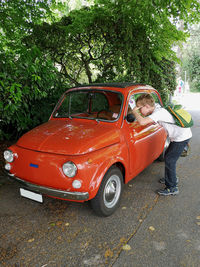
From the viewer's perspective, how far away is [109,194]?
10.3 feet

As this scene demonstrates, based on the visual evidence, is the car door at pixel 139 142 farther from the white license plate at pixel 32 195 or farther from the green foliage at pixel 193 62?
the green foliage at pixel 193 62

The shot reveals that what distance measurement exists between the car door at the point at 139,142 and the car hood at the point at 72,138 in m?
0.35

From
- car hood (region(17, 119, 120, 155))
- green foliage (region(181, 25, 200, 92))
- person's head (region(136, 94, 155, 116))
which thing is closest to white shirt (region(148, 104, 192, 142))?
person's head (region(136, 94, 155, 116))

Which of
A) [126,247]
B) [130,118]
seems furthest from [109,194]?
[130,118]

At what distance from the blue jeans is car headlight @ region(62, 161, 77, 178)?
189 centimetres

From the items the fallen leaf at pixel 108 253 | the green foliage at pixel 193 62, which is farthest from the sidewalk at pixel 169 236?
the green foliage at pixel 193 62

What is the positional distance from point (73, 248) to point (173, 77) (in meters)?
11.6

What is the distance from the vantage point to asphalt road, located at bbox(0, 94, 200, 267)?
2416 millimetres

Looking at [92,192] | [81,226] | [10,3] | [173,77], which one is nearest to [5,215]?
[81,226]

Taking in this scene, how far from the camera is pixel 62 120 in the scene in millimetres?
3859

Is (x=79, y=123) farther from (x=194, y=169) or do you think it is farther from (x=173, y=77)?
(x=173, y=77)

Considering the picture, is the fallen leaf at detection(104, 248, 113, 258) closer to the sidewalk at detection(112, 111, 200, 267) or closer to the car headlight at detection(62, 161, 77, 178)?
the sidewalk at detection(112, 111, 200, 267)

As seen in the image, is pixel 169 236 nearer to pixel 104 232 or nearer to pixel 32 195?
pixel 104 232

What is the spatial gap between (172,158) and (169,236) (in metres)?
1.37
